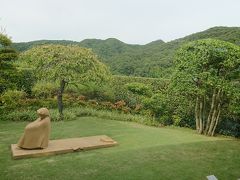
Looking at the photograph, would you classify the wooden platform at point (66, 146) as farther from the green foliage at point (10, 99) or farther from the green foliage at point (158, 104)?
the green foliage at point (158, 104)

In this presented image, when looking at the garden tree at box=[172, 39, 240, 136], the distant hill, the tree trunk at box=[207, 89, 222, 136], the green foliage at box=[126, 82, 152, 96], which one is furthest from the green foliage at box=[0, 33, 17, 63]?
the distant hill

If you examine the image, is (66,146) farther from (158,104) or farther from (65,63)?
(158,104)

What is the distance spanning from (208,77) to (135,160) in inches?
216

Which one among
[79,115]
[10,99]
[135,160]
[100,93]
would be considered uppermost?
[10,99]

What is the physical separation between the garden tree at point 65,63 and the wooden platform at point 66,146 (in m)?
3.60

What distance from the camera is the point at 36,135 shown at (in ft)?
29.2

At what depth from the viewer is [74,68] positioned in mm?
13375

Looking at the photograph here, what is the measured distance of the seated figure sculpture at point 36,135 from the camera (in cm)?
877

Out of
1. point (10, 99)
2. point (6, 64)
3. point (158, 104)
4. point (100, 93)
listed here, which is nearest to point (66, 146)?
point (10, 99)

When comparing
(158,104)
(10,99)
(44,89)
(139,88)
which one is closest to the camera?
(10,99)

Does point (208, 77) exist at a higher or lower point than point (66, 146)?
higher

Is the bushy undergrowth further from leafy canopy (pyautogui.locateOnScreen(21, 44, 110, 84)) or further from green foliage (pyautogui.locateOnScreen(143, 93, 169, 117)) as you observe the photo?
leafy canopy (pyautogui.locateOnScreen(21, 44, 110, 84))

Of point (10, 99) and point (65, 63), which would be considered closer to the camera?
point (65, 63)

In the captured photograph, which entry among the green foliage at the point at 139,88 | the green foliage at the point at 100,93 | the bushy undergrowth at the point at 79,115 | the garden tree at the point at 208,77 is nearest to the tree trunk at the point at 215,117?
the garden tree at the point at 208,77
